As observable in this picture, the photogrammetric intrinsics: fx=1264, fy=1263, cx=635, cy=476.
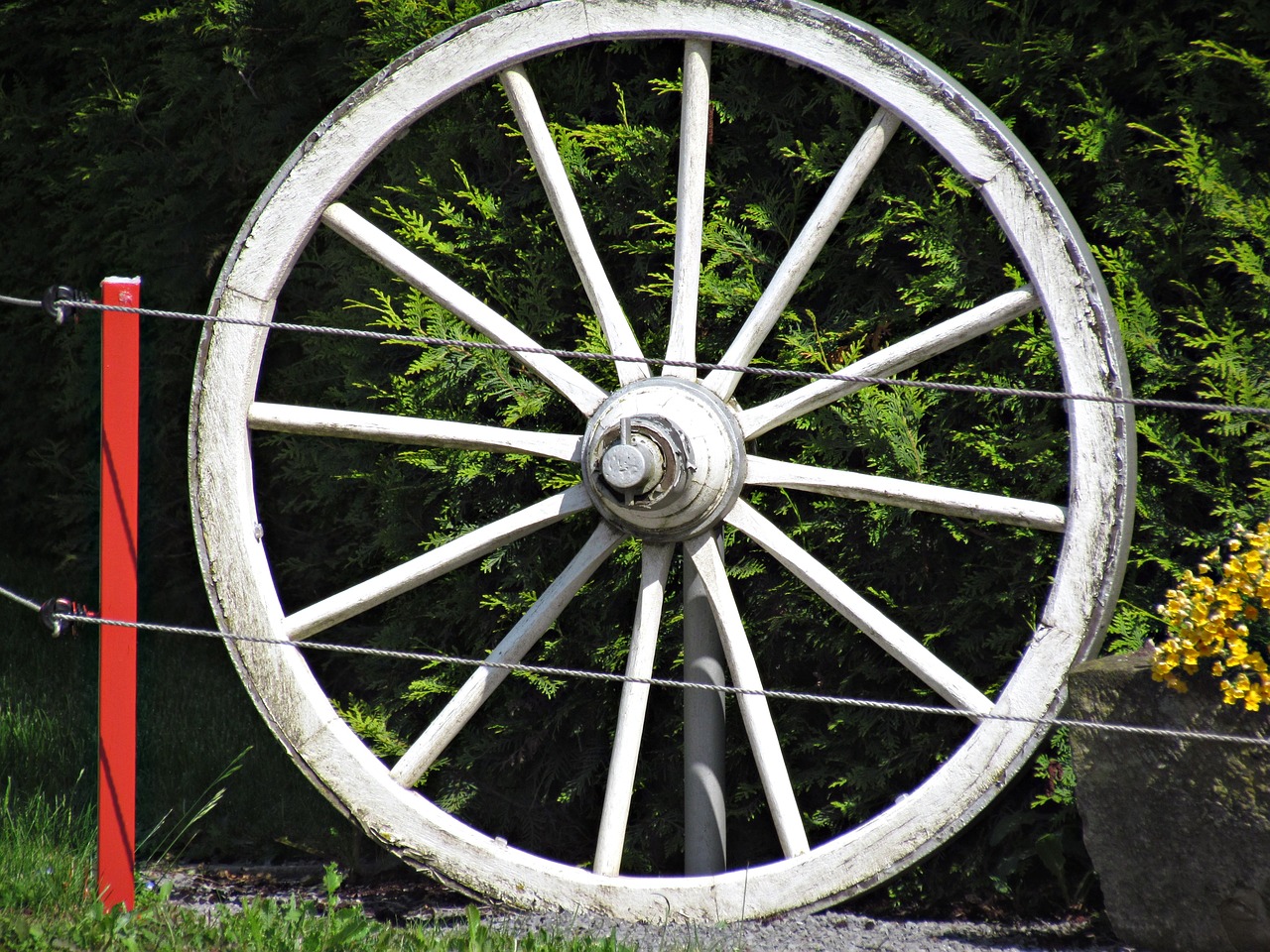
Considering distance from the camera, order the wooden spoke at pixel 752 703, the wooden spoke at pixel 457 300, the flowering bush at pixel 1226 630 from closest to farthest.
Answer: the flowering bush at pixel 1226 630 → the wooden spoke at pixel 752 703 → the wooden spoke at pixel 457 300

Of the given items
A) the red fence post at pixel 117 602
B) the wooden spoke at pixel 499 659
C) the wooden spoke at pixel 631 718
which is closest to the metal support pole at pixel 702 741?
the wooden spoke at pixel 631 718

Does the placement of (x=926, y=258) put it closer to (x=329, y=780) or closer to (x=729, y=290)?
(x=729, y=290)

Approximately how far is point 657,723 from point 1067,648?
1261 mm

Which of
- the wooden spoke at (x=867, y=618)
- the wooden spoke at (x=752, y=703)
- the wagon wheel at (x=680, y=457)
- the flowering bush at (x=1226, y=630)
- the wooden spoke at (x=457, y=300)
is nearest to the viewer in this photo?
the flowering bush at (x=1226, y=630)

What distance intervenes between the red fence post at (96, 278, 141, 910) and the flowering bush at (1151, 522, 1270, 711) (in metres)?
2.11

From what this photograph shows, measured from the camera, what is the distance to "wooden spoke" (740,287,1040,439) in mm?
2498

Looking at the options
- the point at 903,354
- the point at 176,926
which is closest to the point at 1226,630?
the point at 903,354

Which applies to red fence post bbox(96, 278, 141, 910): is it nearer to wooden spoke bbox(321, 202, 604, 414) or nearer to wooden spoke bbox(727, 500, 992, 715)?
wooden spoke bbox(321, 202, 604, 414)

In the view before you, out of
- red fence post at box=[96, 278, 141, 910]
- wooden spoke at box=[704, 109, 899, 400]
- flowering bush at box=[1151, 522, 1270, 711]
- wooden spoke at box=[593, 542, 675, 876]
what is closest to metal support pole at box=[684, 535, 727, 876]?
wooden spoke at box=[593, 542, 675, 876]

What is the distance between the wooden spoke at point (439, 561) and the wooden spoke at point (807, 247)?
1.43 feet

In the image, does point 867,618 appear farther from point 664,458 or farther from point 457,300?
point 457,300

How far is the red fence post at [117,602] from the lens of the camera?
8.93 feet

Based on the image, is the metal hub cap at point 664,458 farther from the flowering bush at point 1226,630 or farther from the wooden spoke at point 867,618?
the flowering bush at point 1226,630

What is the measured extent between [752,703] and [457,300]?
3.63ft
